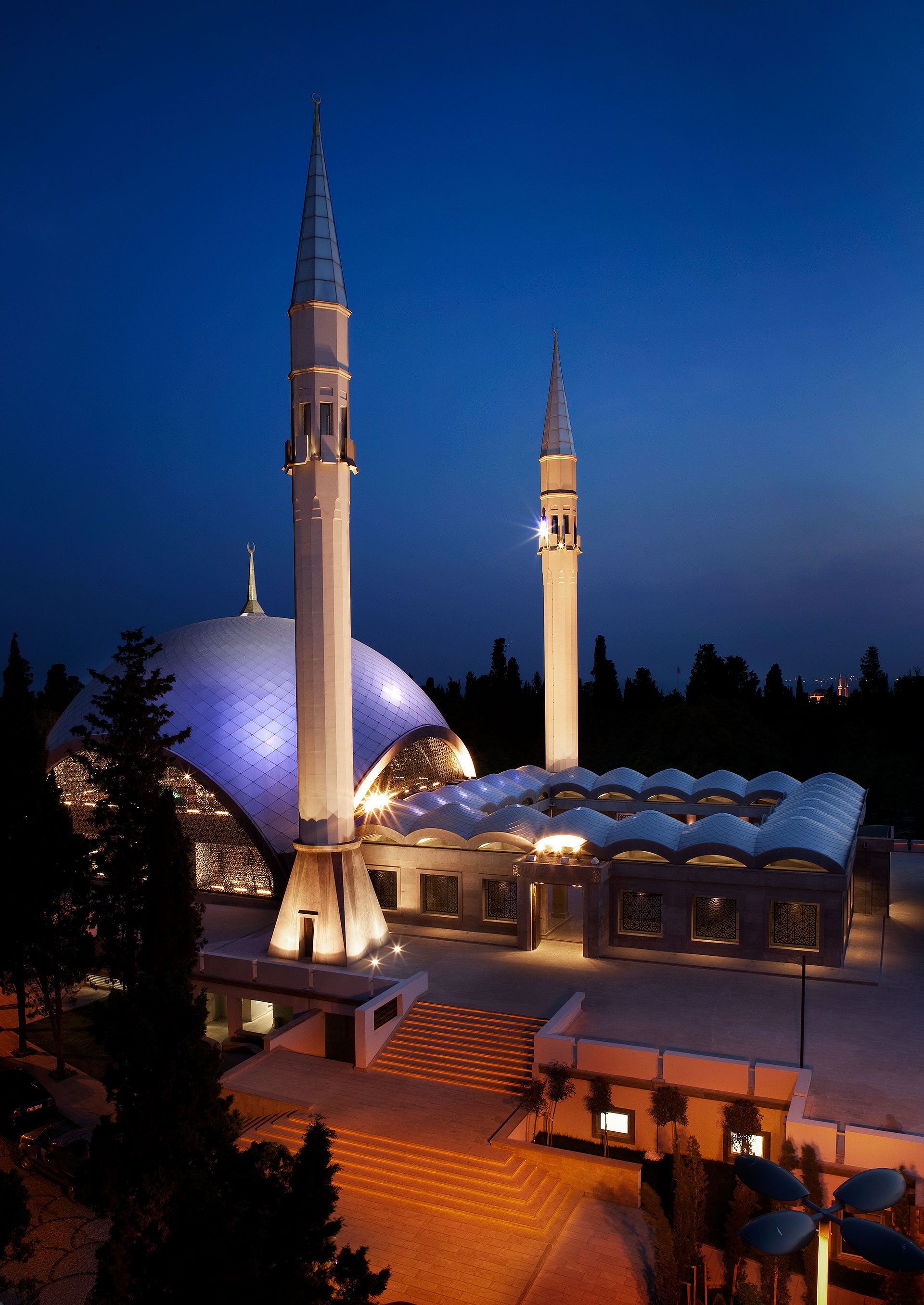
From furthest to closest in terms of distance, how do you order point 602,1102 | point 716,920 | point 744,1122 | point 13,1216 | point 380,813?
point 380,813, point 716,920, point 602,1102, point 744,1122, point 13,1216

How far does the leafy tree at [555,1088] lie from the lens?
14773 millimetres

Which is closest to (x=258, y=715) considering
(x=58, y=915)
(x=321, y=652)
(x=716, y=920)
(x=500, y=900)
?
(x=321, y=652)

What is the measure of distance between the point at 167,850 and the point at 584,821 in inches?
452

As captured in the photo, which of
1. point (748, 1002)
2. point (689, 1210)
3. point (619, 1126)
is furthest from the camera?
point (748, 1002)

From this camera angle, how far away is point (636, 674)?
74500mm

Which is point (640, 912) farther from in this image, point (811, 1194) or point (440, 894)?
point (811, 1194)

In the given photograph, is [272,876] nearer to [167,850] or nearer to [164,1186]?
[167,850]

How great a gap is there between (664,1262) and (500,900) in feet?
43.5

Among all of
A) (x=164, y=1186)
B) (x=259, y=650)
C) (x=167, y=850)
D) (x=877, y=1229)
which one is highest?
(x=259, y=650)

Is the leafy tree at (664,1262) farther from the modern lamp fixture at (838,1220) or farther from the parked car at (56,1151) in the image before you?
the parked car at (56,1151)

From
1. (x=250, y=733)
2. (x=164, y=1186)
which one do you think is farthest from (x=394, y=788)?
Answer: (x=164, y=1186)

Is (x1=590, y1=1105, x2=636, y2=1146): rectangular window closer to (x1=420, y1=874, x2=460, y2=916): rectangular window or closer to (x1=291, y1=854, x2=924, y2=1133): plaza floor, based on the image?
(x1=291, y1=854, x2=924, y2=1133): plaza floor

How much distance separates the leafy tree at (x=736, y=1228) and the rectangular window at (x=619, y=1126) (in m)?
3.18

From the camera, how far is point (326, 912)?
20375mm
